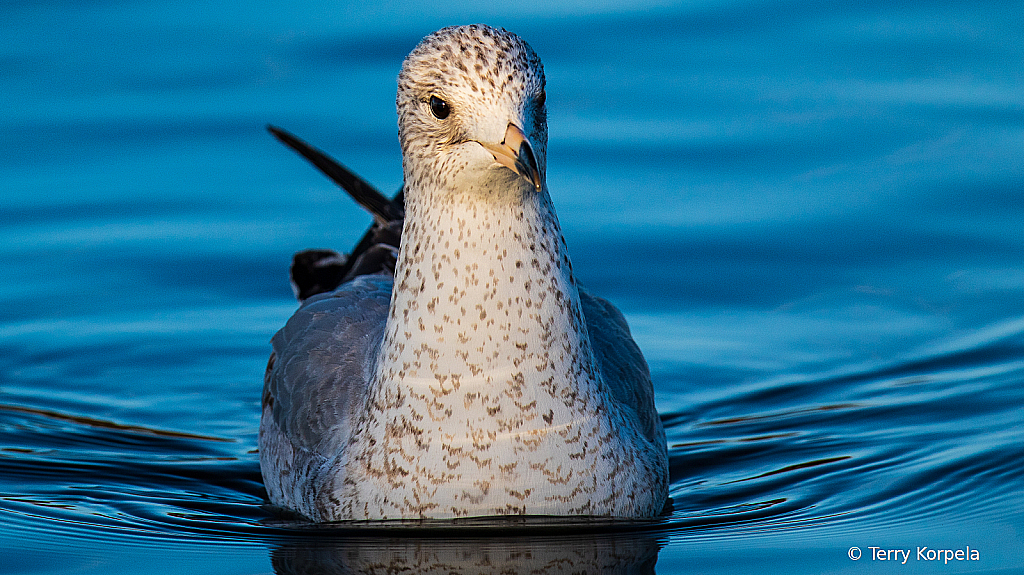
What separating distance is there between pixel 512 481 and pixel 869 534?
1.52m

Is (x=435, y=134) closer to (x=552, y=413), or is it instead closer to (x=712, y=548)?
(x=552, y=413)

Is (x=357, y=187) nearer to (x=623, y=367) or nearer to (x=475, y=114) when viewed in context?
(x=623, y=367)

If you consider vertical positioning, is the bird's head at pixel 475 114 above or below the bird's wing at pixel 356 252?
below

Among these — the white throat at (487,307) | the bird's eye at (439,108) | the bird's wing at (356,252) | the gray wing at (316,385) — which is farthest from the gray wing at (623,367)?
the bird's eye at (439,108)

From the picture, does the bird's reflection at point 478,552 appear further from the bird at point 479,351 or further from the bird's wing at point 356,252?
the bird's wing at point 356,252

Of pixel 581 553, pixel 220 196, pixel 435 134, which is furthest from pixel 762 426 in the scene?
pixel 220 196

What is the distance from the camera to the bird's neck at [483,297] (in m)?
6.51

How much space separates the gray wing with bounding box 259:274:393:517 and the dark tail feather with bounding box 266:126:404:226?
0.99 meters

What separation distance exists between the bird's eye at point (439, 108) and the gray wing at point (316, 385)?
4.38ft

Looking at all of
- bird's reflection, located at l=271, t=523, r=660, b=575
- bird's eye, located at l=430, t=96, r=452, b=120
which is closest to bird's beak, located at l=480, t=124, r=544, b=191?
bird's eye, located at l=430, t=96, r=452, b=120

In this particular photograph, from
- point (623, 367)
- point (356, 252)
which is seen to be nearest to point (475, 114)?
point (623, 367)

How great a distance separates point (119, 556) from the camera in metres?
6.92

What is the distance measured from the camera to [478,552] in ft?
22.0

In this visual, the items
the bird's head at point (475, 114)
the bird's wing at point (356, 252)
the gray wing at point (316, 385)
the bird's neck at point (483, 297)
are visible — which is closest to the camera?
the bird's head at point (475, 114)
